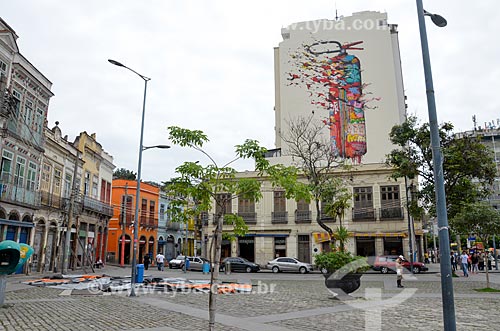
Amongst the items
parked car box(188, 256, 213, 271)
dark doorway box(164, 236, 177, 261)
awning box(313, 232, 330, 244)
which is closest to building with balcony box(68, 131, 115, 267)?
parked car box(188, 256, 213, 271)

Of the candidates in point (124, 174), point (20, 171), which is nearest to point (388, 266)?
point (20, 171)

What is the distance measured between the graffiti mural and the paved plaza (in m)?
33.2

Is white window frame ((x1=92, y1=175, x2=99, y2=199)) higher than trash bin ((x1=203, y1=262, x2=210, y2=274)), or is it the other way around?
white window frame ((x1=92, y1=175, x2=99, y2=199))

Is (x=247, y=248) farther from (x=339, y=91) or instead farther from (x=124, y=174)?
(x=124, y=174)

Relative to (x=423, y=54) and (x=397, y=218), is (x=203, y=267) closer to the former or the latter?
(x=397, y=218)

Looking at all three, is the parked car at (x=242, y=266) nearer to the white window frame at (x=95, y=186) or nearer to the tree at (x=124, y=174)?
the white window frame at (x=95, y=186)

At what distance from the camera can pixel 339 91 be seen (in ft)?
167

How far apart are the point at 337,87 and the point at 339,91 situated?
0.59m

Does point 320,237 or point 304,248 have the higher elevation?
point 320,237

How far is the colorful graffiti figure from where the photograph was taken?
48.7 metres

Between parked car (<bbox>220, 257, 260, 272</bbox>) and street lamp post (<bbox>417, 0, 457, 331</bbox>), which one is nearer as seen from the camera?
street lamp post (<bbox>417, 0, 457, 331</bbox>)

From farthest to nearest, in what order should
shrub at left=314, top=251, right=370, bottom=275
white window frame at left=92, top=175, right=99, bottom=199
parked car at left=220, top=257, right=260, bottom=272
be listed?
white window frame at left=92, top=175, right=99, bottom=199 < parked car at left=220, top=257, right=260, bottom=272 < shrub at left=314, top=251, right=370, bottom=275

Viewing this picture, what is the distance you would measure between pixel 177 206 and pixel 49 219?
74.8 feet

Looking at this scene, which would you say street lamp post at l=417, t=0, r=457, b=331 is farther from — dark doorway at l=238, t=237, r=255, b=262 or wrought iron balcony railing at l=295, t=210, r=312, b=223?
dark doorway at l=238, t=237, r=255, b=262
